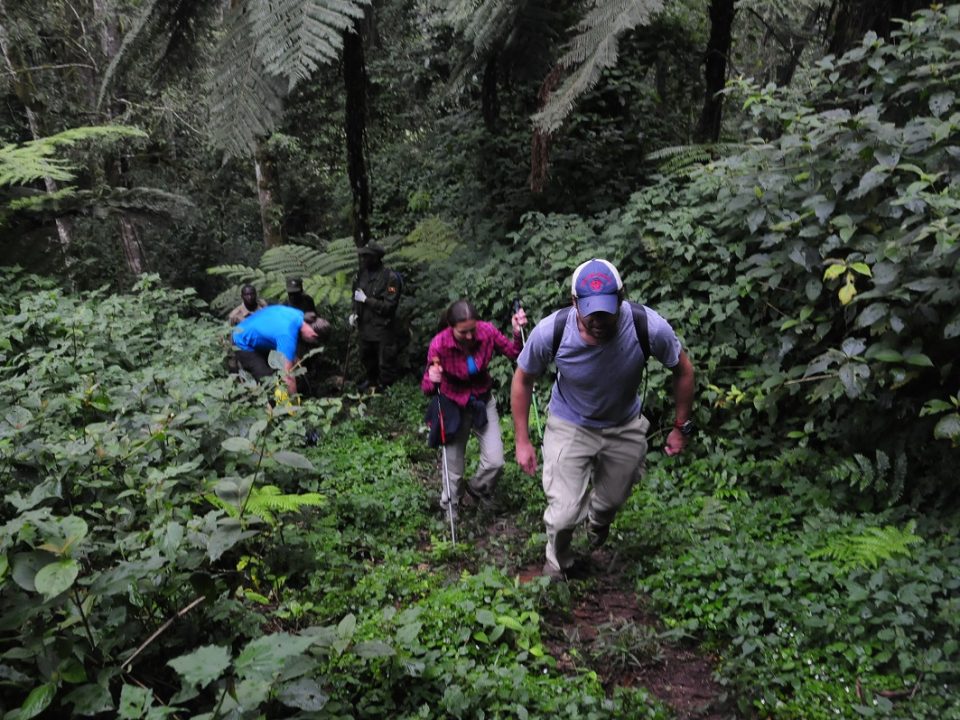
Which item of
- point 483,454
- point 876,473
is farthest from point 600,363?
point 876,473

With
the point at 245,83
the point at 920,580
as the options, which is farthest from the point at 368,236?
the point at 920,580

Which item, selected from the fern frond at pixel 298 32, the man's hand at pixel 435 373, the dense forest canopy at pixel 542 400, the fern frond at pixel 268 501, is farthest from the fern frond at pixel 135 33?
the fern frond at pixel 268 501

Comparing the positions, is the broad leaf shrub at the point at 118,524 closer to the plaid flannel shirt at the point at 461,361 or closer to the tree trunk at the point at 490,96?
the plaid flannel shirt at the point at 461,361

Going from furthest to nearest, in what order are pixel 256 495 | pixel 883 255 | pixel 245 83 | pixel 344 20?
pixel 245 83 → pixel 344 20 → pixel 883 255 → pixel 256 495

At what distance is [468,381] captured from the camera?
5160 mm

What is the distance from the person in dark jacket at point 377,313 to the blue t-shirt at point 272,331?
208 cm

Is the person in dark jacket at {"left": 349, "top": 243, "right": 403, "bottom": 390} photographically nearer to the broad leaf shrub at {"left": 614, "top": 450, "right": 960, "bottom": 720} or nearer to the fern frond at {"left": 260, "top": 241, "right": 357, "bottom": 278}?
the fern frond at {"left": 260, "top": 241, "right": 357, "bottom": 278}

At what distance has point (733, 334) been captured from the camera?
544 cm

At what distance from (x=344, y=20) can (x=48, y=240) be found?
5839 millimetres

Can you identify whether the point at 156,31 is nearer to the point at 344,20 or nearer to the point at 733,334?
the point at 344,20

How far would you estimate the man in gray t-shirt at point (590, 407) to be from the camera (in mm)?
3789

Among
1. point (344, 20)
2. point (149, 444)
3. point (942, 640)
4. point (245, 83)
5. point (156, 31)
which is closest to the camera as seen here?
point (942, 640)

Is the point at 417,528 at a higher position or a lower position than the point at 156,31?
lower

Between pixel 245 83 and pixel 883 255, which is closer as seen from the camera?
pixel 883 255
